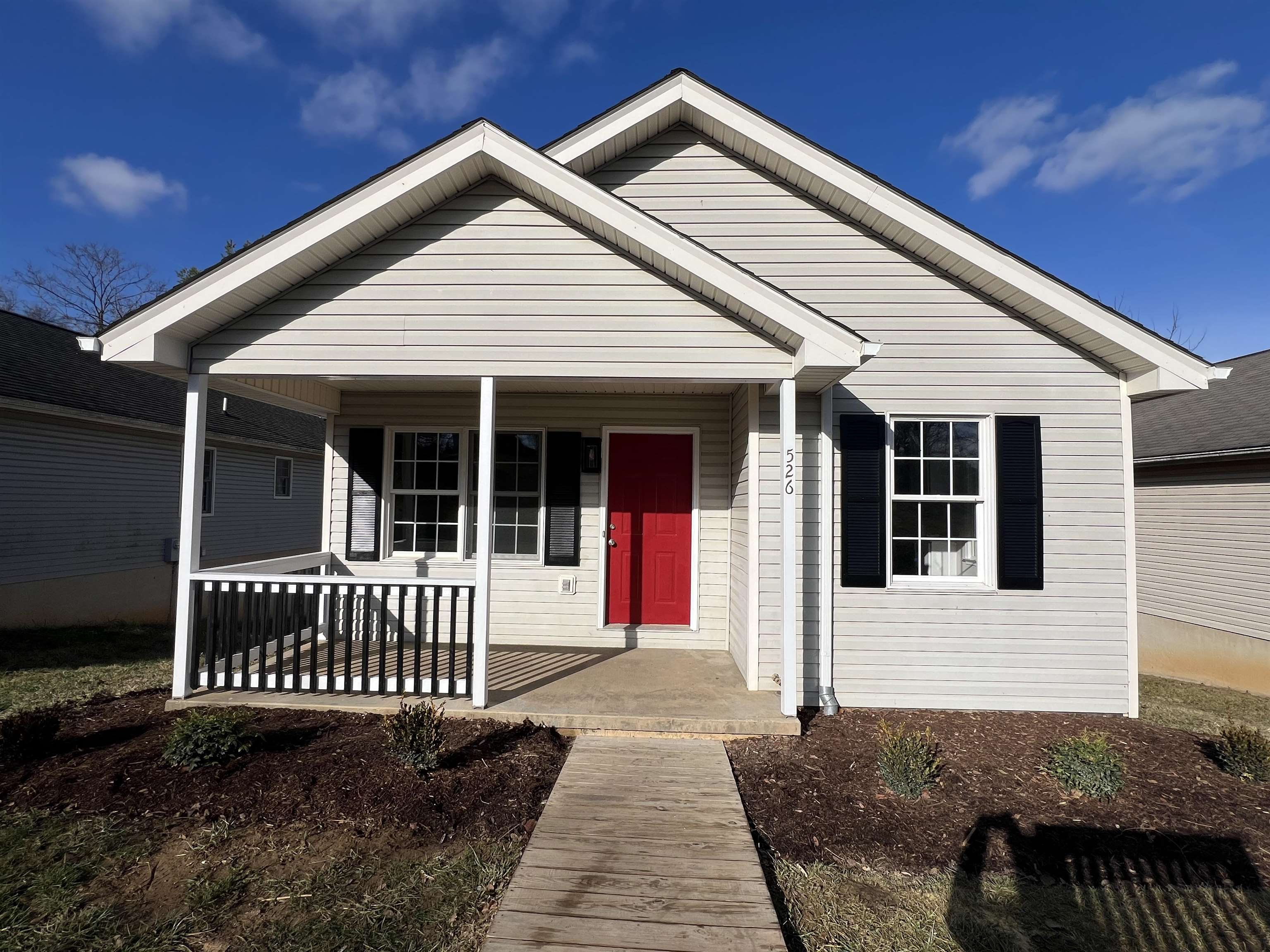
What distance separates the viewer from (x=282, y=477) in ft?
48.3

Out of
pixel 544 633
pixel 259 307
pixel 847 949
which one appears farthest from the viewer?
pixel 544 633

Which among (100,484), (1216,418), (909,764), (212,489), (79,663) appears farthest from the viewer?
(212,489)

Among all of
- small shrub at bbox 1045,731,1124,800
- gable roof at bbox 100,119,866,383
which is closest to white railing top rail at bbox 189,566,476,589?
gable roof at bbox 100,119,866,383

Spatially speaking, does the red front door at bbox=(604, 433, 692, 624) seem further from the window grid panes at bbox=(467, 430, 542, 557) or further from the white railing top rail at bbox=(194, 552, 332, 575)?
the white railing top rail at bbox=(194, 552, 332, 575)

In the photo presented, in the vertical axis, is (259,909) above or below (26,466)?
below

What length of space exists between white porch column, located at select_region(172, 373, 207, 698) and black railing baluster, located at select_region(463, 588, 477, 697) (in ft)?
7.10

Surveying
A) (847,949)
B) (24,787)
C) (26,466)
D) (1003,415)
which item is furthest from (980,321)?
(26,466)

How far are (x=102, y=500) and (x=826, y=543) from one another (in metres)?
11.7

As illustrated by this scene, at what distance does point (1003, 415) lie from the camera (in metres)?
5.29

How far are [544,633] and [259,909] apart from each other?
149 inches

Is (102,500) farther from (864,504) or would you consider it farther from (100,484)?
(864,504)

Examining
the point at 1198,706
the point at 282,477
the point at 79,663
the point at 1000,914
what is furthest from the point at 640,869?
the point at 282,477

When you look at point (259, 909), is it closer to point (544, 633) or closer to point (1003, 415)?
point (544, 633)

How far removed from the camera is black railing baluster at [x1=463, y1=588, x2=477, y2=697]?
452cm
